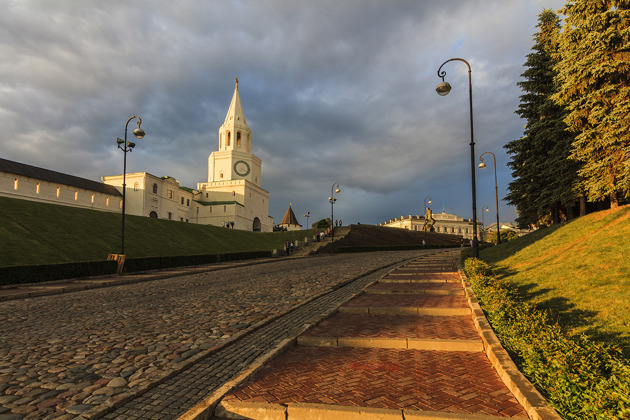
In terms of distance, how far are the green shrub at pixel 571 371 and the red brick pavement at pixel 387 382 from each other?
1.40 feet

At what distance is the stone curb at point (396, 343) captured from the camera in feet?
18.1

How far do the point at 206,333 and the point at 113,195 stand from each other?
62393 mm

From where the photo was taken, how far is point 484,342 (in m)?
5.48

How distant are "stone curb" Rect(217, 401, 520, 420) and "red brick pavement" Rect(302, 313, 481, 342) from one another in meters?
2.63

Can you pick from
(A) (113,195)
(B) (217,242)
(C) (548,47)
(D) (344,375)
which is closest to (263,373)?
(D) (344,375)

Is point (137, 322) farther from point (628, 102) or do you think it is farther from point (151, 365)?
point (628, 102)

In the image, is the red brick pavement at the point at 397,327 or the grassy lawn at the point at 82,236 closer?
the red brick pavement at the point at 397,327

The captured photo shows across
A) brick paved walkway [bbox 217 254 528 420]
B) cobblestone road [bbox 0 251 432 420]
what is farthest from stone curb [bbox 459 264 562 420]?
cobblestone road [bbox 0 251 432 420]

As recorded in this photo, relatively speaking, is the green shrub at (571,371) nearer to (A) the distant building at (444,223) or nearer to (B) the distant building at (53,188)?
(B) the distant building at (53,188)

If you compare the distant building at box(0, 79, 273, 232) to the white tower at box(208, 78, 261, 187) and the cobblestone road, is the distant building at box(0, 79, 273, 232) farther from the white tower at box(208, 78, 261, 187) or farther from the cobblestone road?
the cobblestone road

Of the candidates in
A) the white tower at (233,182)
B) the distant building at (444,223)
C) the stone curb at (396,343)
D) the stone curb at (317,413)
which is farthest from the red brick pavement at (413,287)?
the distant building at (444,223)

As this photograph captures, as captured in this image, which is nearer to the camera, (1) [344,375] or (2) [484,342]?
(1) [344,375]

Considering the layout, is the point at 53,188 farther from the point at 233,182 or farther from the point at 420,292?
the point at 420,292

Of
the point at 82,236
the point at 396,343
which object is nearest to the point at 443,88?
the point at 396,343
